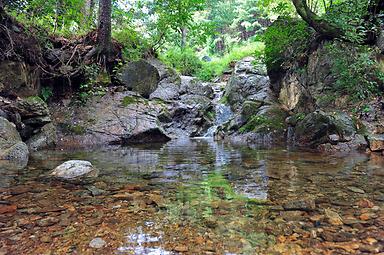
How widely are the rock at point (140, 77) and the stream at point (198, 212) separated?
19.3 feet

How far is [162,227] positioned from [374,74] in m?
6.00

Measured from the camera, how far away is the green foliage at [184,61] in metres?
17.3

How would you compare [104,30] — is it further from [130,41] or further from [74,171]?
[74,171]

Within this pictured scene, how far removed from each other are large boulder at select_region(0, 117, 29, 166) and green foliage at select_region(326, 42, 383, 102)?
256 inches

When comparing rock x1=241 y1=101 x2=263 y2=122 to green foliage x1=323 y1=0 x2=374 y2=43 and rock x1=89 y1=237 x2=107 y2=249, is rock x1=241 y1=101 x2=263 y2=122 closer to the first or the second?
green foliage x1=323 y1=0 x2=374 y2=43

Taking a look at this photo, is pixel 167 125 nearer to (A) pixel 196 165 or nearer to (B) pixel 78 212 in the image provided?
(A) pixel 196 165

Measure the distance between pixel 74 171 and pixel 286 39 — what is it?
719 cm

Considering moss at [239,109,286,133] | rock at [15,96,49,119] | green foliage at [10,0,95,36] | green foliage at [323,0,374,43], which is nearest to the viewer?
green foliage at [323,0,374,43]

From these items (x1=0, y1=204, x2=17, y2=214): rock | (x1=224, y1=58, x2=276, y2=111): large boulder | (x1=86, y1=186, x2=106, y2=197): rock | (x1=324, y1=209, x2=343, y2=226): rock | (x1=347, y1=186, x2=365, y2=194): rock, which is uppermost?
(x1=224, y1=58, x2=276, y2=111): large boulder

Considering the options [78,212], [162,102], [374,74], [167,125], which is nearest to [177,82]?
[162,102]

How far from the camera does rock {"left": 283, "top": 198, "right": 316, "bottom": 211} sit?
96.9 inches

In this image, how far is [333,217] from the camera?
228 cm

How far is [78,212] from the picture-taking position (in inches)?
97.3

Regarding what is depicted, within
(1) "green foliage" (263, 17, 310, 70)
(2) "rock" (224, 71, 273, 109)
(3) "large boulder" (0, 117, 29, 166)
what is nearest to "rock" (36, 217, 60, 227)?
(3) "large boulder" (0, 117, 29, 166)
